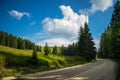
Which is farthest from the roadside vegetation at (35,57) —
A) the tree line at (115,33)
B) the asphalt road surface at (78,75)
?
the tree line at (115,33)

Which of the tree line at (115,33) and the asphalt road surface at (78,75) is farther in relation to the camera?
the tree line at (115,33)

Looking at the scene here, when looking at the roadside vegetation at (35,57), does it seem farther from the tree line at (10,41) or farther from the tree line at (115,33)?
the tree line at (115,33)

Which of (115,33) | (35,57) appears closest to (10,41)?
(115,33)

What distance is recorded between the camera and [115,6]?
56.4 m

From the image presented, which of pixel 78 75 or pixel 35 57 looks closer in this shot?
pixel 78 75

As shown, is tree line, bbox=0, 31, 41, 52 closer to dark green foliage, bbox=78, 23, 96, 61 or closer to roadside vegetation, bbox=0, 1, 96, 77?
roadside vegetation, bbox=0, 1, 96, 77

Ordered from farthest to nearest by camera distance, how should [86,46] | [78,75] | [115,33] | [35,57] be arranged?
1. [86,46]
2. [115,33]
3. [35,57]
4. [78,75]

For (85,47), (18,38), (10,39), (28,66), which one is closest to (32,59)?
(28,66)

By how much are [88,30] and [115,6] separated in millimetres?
13560

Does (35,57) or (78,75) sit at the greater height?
(35,57)

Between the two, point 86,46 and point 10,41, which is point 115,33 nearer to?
point 86,46

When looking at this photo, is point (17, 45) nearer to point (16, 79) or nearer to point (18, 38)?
point (18, 38)

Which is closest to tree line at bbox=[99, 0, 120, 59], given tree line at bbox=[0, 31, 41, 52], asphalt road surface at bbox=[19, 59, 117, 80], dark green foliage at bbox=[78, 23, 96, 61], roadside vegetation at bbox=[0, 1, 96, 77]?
dark green foliage at bbox=[78, 23, 96, 61]

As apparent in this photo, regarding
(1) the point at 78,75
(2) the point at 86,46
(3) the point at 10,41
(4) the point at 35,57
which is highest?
(3) the point at 10,41
